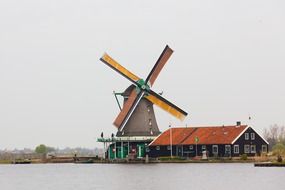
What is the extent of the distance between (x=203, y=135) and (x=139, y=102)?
23.3 feet

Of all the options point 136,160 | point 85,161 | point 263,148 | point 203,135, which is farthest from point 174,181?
point 85,161

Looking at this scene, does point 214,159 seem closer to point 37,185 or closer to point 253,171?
point 253,171

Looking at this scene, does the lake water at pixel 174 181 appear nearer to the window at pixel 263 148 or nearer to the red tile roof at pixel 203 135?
the red tile roof at pixel 203 135

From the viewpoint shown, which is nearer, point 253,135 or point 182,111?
point 253,135

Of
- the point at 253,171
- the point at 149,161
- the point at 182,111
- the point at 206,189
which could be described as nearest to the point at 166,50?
the point at 182,111

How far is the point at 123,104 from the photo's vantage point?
7056 centimetres

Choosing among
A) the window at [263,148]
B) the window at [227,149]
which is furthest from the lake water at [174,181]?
the window at [263,148]

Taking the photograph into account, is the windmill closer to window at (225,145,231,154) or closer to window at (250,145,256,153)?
window at (225,145,231,154)

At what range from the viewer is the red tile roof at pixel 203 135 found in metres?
64.7

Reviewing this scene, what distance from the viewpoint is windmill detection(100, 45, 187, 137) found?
6950 cm

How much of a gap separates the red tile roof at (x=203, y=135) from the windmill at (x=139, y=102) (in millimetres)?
1619

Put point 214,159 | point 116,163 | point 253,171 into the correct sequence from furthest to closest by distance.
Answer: point 116,163, point 214,159, point 253,171

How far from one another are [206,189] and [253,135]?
2996 cm

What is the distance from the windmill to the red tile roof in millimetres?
1619
